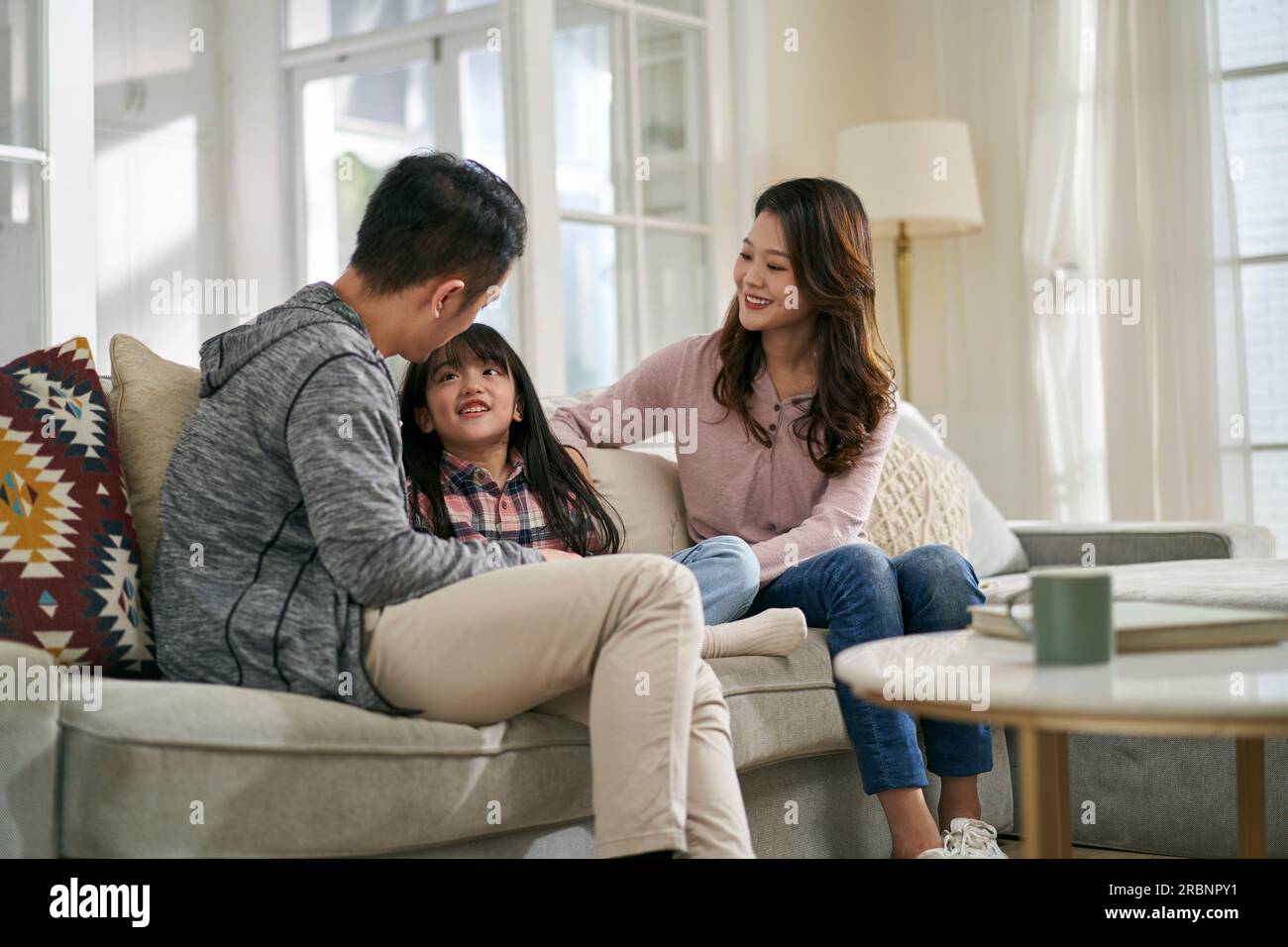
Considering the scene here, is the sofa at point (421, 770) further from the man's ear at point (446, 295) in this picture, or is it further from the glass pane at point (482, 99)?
the glass pane at point (482, 99)

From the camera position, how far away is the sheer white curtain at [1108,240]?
3668mm

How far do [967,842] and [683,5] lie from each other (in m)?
2.66

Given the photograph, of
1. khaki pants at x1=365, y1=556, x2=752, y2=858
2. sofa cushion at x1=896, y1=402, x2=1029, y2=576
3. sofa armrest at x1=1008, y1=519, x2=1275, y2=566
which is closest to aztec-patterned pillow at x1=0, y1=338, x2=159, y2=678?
khaki pants at x1=365, y1=556, x2=752, y2=858

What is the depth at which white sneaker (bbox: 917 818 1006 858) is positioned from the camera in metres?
1.73

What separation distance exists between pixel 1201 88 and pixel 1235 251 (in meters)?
0.44

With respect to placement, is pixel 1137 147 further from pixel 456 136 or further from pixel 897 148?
pixel 456 136

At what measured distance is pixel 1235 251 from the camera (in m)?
3.65

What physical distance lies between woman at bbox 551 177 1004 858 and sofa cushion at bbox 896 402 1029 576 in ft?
1.94

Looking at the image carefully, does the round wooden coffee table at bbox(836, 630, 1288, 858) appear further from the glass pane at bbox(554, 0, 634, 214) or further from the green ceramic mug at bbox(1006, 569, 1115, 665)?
the glass pane at bbox(554, 0, 634, 214)

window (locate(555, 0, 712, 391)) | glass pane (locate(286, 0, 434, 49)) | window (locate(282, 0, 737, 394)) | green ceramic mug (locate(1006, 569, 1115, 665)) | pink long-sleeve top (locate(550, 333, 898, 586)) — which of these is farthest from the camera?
glass pane (locate(286, 0, 434, 49))

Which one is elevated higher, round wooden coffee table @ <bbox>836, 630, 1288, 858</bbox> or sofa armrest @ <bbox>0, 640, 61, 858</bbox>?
round wooden coffee table @ <bbox>836, 630, 1288, 858</bbox>

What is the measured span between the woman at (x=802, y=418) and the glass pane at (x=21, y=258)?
92 cm

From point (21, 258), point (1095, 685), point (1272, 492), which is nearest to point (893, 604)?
point (1095, 685)
